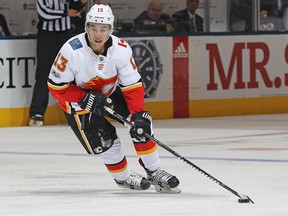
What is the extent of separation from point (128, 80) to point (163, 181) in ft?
2.30

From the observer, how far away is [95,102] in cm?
792

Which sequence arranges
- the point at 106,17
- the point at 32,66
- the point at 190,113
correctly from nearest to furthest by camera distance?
1. the point at 106,17
2. the point at 32,66
3. the point at 190,113

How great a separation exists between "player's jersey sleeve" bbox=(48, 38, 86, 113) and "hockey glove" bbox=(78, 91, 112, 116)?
5 cm

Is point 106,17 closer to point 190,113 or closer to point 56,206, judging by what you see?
point 56,206

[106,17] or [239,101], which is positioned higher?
[106,17]

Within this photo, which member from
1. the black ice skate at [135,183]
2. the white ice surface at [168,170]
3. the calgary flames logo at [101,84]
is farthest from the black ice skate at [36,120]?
the calgary flames logo at [101,84]

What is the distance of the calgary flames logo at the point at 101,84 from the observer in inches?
317

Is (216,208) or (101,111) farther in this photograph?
(101,111)

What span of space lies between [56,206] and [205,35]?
8.18 metres

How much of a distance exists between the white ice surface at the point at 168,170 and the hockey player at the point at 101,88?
0.28m

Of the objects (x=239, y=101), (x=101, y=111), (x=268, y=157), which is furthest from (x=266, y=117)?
(x=101, y=111)

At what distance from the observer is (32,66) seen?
1432cm

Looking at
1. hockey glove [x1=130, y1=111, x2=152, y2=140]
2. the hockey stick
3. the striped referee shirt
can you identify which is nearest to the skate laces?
the hockey stick

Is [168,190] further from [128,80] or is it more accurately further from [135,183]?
[128,80]
